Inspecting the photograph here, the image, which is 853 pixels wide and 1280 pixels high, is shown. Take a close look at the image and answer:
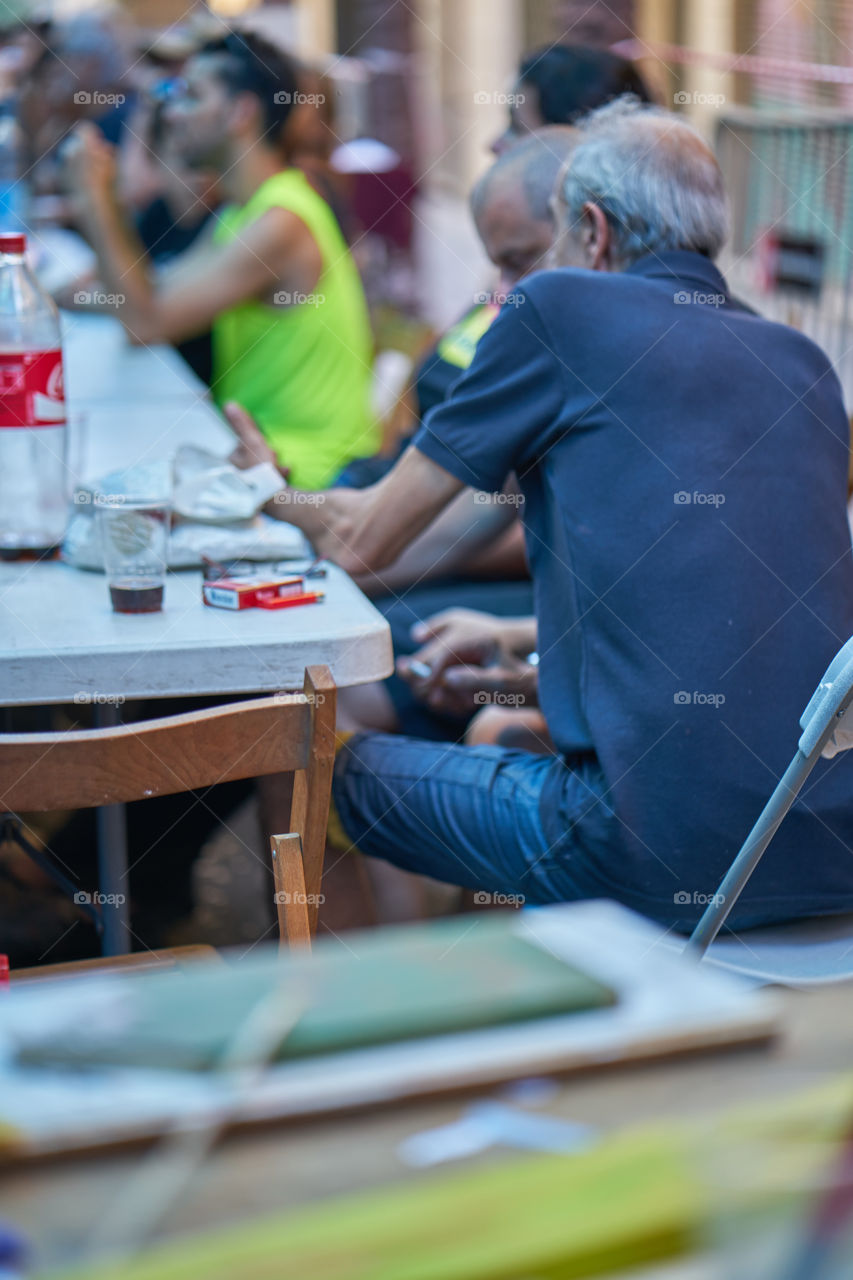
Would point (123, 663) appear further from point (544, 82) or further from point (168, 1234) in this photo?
point (544, 82)

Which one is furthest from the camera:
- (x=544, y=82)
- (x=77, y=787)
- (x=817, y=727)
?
(x=544, y=82)

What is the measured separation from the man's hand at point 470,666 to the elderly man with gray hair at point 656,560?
0.35m

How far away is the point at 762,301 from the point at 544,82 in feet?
6.56

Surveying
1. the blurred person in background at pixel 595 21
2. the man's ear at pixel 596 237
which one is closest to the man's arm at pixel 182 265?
the blurred person in background at pixel 595 21

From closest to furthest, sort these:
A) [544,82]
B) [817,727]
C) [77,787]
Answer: [77,787]
[817,727]
[544,82]

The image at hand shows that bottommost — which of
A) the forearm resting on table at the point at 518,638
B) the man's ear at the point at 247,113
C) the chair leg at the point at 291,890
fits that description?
the forearm resting on table at the point at 518,638

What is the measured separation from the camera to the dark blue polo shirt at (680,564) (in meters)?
1.69

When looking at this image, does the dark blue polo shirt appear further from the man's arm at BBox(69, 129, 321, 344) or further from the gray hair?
the man's arm at BBox(69, 129, 321, 344)

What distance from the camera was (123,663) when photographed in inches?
64.6

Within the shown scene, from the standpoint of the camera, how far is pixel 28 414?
6.56ft

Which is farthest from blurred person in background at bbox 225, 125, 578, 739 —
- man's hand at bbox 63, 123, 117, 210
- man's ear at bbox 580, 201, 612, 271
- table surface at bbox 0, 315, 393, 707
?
man's hand at bbox 63, 123, 117, 210

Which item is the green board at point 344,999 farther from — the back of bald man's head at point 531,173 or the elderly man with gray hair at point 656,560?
the back of bald man's head at point 531,173

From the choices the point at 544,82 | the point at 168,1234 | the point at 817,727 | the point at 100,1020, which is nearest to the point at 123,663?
the point at 817,727

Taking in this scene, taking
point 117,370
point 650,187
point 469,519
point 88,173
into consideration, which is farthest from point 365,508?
point 88,173
